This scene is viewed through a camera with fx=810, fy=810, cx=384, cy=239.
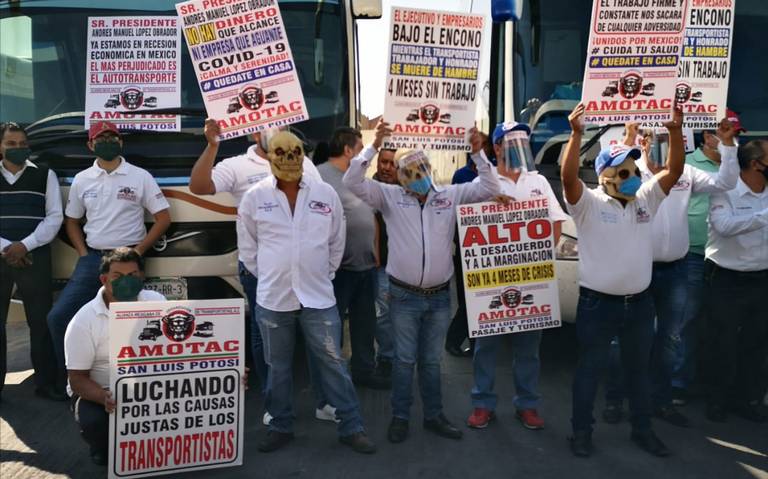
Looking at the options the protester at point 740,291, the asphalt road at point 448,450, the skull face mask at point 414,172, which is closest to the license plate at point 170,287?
the asphalt road at point 448,450

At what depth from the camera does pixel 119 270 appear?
14.6 feet

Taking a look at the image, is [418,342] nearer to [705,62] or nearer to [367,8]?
[367,8]

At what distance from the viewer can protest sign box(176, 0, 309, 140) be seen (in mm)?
5141

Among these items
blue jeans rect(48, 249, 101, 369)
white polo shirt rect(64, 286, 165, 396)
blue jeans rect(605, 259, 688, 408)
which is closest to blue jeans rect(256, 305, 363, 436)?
white polo shirt rect(64, 286, 165, 396)

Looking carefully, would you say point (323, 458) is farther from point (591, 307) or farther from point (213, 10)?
point (213, 10)

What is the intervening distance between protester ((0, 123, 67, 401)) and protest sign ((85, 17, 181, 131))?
1.76ft

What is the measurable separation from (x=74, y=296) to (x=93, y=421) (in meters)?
1.39

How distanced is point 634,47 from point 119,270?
340 centimetres

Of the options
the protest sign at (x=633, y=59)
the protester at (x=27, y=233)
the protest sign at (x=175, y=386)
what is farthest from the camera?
the protester at (x=27, y=233)

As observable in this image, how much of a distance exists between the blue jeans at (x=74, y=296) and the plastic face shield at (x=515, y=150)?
2920mm

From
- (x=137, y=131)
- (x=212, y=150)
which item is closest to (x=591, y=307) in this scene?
(x=212, y=150)

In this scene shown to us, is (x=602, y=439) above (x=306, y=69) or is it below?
below

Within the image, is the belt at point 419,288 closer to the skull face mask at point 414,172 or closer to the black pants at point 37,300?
the skull face mask at point 414,172

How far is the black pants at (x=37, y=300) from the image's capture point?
5.83m
